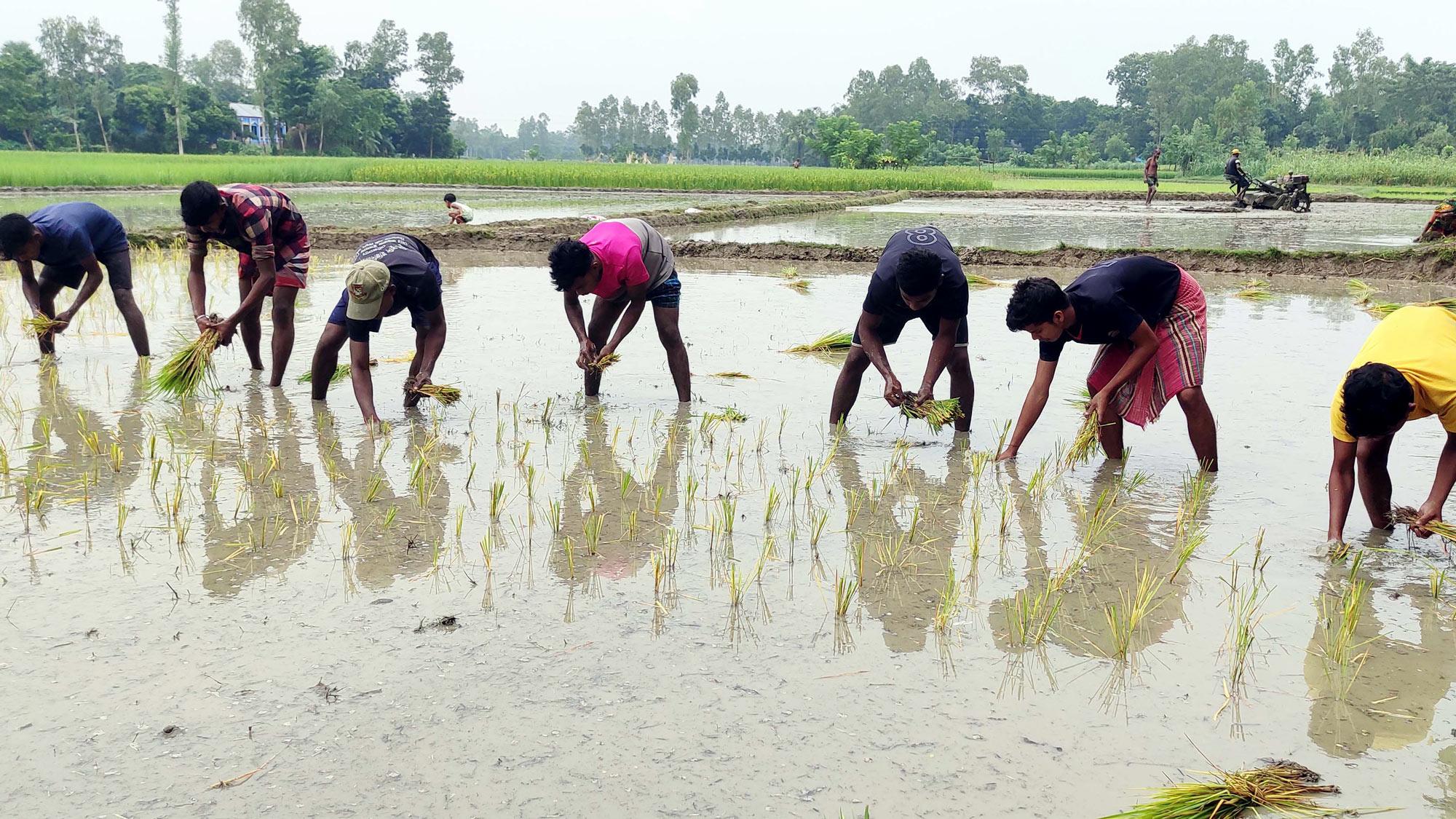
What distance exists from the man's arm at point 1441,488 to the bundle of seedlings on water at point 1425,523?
0.02 m

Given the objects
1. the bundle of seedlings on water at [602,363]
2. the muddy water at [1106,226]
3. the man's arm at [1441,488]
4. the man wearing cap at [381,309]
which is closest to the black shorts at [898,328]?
the bundle of seedlings on water at [602,363]

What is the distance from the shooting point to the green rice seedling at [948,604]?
3.14m

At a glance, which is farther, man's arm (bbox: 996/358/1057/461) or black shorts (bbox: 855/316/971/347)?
black shorts (bbox: 855/316/971/347)

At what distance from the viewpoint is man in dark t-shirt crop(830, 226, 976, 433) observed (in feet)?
15.7

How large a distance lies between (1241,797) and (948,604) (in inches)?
42.5

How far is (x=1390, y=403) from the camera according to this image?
3.37m

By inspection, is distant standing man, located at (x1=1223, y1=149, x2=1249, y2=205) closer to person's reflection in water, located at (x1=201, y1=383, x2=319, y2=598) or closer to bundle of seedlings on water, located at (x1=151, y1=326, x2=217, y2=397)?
bundle of seedlings on water, located at (x1=151, y1=326, x2=217, y2=397)

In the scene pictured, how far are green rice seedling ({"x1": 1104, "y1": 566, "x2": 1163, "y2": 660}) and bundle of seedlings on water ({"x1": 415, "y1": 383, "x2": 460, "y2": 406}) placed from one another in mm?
3575

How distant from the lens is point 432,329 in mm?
5820

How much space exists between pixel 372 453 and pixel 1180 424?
4218 millimetres

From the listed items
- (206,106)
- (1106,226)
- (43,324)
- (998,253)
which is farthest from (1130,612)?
(206,106)

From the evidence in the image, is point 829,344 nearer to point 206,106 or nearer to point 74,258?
point 74,258

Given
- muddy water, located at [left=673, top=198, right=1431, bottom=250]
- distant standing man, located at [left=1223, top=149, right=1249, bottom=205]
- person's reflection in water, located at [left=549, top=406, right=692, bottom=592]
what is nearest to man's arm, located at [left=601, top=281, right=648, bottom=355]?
person's reflection in water, located at [left=549, top=406, right=692, bottom=592]

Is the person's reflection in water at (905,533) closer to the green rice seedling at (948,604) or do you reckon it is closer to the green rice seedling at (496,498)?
the green rice seedling at (948,604)
